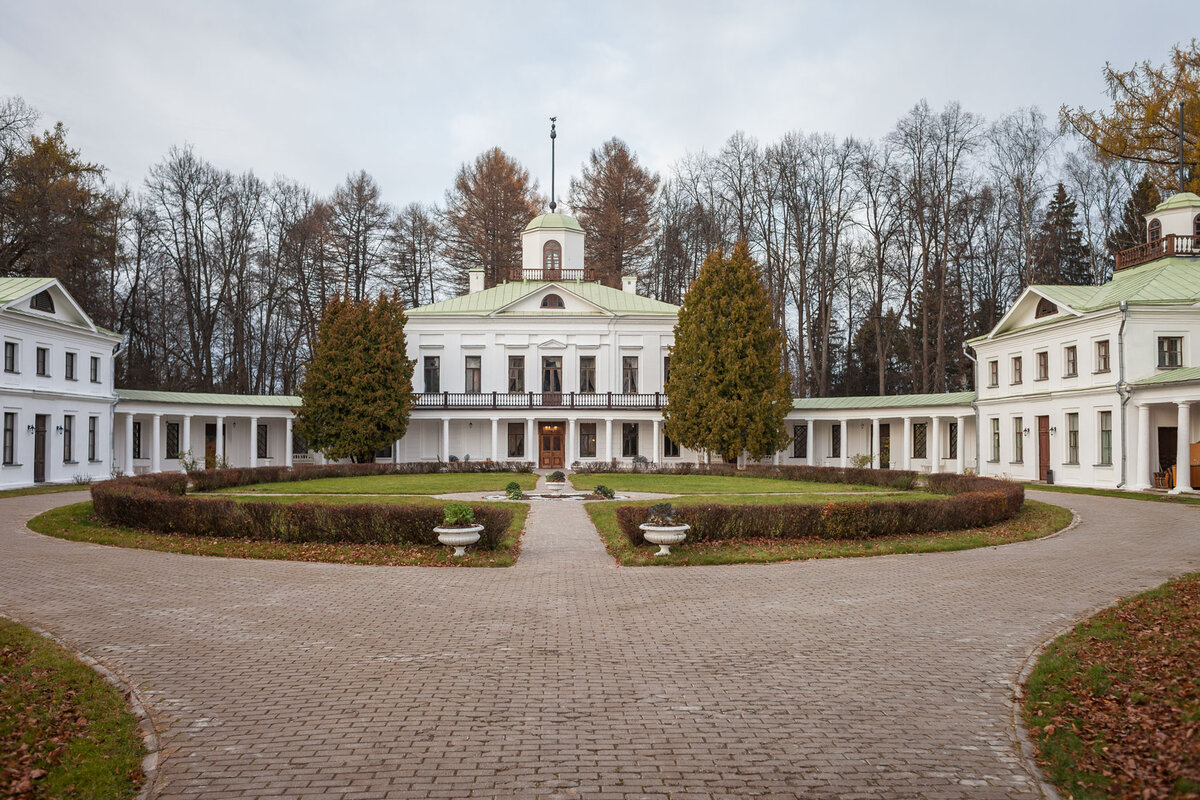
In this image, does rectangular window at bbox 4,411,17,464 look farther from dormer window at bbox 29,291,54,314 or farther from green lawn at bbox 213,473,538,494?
green lawn at bbox 213,473,538,494

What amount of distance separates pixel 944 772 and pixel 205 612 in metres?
7.73

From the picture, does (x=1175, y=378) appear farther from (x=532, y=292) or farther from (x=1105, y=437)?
(x=532, y=292)

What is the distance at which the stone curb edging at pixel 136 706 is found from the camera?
4.74 metres

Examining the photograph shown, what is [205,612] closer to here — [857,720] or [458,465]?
[857,720]

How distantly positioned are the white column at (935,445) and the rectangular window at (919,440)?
0.92 m

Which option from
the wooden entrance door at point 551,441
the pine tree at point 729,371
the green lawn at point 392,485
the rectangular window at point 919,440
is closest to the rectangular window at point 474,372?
the wooden entrance door at point 551,441

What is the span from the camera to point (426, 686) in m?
6.34

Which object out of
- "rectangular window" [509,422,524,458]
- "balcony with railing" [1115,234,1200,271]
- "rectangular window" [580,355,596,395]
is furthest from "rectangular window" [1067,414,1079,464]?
"rectangular window" [509,422,524,458]

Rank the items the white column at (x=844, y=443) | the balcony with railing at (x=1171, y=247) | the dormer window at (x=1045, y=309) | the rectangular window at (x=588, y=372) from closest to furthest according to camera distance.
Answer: the balcony with railing at (x=1171, y=247) → the dormer window at (x=1045, y=309) → the white column at (x=844, y=443) → the rectangular window at (x=588, y=372)

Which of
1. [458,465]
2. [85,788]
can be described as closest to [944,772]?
[85,788]

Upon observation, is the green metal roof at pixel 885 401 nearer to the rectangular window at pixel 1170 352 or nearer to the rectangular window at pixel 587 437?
the rectangular window at pixel 1170 352

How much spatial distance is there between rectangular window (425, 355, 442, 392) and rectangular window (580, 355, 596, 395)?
7.66 m

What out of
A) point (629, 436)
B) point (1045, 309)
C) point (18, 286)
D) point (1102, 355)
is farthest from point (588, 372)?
point (18, 286)

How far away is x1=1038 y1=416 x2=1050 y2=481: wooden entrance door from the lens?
2964cm
